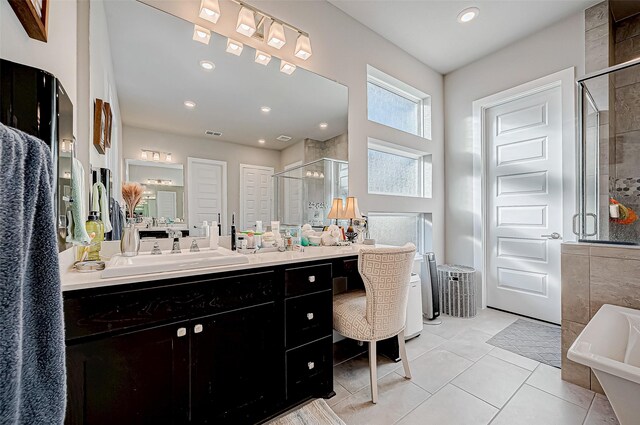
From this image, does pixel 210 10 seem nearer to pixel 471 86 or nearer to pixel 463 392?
pixel 463 392

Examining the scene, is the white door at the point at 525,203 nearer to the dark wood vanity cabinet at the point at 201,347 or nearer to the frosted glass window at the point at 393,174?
the frosted glass window at the point at 393,174

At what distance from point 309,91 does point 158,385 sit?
2205 millimetres

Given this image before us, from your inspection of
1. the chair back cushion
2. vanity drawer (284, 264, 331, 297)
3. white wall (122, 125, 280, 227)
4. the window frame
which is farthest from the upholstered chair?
the window frame

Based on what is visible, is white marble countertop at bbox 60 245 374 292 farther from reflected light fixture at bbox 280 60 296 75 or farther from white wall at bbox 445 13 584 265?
white wall at bbox 445 13 584 265

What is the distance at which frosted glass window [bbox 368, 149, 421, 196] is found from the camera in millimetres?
3023

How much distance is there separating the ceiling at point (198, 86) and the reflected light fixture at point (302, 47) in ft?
0.39

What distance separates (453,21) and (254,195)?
2.61 meters

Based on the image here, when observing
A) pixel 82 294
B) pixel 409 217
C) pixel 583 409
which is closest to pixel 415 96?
pixel 409 217

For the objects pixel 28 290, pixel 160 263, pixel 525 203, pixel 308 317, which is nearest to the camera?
pixel 28 290

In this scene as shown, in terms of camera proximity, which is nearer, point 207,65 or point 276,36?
point 207,65

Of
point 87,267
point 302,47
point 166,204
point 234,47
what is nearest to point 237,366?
point 87,267

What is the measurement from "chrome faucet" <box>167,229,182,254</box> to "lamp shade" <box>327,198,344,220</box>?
1.15 metres

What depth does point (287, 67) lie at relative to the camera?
2.17 meters

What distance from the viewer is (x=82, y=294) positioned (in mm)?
1010
